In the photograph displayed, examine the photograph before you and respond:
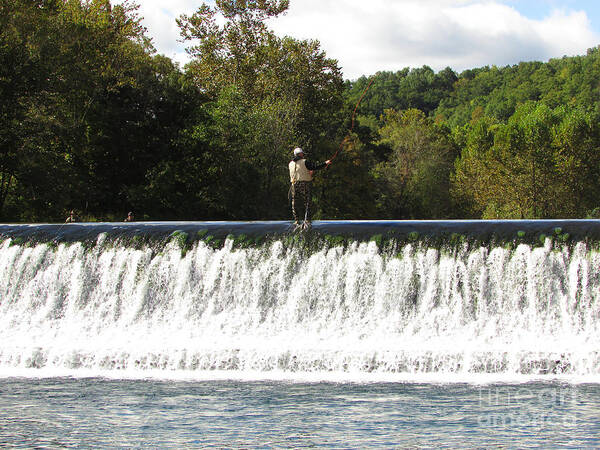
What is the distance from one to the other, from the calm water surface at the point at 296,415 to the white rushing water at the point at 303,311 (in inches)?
64.8

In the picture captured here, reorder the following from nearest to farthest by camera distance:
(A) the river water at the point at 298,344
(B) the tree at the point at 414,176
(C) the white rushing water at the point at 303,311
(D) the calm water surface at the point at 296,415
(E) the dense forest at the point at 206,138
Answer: (D) the calm water surface at the point at 296,415 → (A) the river water at the point at 298,344 → (C) the white rushing water at the point at 303,311 → (E) the dense forest at the point at 206,138 → (B) the tree at the point at 414,176

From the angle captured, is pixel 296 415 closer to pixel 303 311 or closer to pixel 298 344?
pixel 298 344

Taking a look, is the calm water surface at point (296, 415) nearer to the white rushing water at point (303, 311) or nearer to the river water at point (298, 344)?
the river water at point (298, 344)

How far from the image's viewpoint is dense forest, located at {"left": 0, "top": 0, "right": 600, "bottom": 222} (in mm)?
36688

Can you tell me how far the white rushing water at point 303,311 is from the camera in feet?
51.3

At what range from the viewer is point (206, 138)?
45750 millimetres

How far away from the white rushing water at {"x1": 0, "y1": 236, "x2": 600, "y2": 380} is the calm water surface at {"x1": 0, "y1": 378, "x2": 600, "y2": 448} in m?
1.65

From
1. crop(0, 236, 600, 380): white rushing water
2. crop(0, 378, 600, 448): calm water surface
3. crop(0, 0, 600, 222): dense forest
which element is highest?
crop(0, 0, 600, 222): dense forest

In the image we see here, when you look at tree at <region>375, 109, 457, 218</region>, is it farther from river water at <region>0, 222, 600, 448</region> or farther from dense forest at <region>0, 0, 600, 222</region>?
river water at <region>0, 222, 600, 448</region>

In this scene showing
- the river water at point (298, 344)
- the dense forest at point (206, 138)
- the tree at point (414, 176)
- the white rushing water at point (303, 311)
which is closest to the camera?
the river water at point (298, 344)

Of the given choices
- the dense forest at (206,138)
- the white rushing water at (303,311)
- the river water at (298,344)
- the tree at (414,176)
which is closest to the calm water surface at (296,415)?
the river water at (298,344)

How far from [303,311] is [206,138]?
29282 millimetres

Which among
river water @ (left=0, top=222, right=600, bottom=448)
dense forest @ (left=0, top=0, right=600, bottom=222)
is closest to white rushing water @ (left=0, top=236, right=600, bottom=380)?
river water @ (left=0, top=222, right=600, bottom=448)

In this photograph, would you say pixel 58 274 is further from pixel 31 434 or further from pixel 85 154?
pixel 85 154
